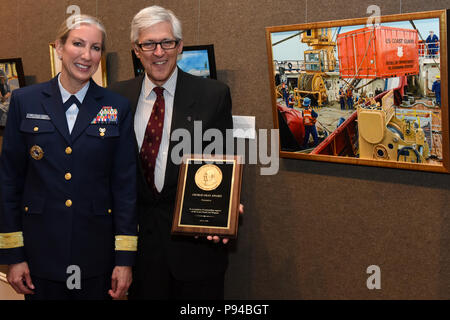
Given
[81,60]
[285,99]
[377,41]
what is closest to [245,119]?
[285,99]

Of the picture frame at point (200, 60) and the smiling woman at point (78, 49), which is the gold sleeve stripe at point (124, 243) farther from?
the picture frame at point (200, 60)

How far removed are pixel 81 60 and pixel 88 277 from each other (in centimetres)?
100

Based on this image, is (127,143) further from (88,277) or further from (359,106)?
(359,106)

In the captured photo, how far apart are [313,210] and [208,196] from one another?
926 mm

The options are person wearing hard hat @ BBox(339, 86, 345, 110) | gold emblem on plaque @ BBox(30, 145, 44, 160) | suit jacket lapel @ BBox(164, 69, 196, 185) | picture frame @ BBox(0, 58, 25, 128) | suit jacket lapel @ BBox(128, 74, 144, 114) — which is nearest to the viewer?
gold emblem on plaque @ BBox(30, 145, 44, 160)

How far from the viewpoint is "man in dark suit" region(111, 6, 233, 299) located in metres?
2.12

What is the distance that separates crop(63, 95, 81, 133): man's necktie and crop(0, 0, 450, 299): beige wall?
1225 millimetres

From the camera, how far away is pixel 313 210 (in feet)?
8.80

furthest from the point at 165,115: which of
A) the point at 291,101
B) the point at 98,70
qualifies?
the point at 98,70

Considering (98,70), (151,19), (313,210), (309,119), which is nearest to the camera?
(151,19)

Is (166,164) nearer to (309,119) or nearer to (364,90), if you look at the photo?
(309,119)

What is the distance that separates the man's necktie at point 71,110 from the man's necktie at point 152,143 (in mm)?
366

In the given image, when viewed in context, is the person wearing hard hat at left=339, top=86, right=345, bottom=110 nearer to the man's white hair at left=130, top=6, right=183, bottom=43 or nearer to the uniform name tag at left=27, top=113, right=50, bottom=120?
the man's white hair at left=130, top=6, right=183, bottom=43

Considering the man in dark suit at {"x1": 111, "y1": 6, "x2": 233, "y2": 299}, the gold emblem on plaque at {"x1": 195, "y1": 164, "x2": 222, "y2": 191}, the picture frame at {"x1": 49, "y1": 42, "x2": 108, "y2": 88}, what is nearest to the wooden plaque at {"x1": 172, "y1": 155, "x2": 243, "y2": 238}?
the gold emblem on plaque at {"x1": 195, "y1": 164, "x2": 222, "y2": 191}
